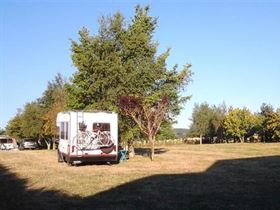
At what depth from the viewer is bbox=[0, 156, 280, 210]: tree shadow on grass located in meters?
12.3

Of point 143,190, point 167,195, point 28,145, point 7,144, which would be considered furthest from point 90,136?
point 7,144

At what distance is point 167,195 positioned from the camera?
46.2 ft

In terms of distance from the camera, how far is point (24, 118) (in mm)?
66812

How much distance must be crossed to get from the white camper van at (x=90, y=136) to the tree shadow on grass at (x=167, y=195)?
6230mm

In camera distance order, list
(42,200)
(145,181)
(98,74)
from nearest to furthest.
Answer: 1. (42,200)
2. (145,181)
3. (98,74)

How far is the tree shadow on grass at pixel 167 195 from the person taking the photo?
485 inches

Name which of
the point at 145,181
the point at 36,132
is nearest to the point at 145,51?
the point at 145,181

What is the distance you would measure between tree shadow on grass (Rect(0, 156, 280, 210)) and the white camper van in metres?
6.23

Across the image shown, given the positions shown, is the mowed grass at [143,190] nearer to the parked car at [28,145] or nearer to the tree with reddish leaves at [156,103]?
the tree with reddish leaves at [156,103]

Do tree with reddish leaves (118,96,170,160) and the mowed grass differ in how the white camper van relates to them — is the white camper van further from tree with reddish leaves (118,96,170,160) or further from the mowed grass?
tree with reddish leaves (118,96,170,160)

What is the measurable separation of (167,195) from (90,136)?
38.5ft

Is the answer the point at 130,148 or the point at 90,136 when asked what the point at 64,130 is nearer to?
the point at 90,136

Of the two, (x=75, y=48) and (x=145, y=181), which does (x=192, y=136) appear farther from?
(x=145, y=181)

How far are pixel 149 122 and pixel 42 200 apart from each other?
17285 millimetres
